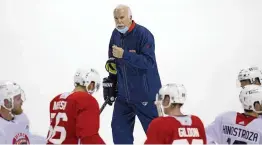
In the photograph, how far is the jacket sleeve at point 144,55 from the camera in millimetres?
3860

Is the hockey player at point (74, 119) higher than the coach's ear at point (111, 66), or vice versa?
the coach's ear at point (111, 66)

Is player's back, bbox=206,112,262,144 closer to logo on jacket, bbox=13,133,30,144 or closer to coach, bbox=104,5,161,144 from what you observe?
coach, bbox=104,5,161,144

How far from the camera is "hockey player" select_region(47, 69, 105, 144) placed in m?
3.15

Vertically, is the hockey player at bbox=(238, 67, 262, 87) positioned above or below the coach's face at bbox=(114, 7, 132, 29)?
below

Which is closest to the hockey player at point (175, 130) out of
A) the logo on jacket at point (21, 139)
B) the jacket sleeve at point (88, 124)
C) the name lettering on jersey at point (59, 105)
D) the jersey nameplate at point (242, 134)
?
the jersey nameplate at point (242, 134)

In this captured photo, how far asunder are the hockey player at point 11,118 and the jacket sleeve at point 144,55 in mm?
973

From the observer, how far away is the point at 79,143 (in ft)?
10.7

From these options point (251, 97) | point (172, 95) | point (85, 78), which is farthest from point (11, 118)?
point (251, 97)

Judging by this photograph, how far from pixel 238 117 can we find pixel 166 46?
4233mm

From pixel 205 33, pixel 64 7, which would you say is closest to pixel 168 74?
pixel 205 33

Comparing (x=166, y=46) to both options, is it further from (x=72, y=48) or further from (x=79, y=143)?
(x=79, y=143)

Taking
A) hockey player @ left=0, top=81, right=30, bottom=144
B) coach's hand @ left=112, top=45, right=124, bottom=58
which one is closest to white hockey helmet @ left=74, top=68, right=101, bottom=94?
hockey player @ left=0, top=81, right=30, bottom=144

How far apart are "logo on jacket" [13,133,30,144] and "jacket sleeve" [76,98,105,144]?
0.29 metres

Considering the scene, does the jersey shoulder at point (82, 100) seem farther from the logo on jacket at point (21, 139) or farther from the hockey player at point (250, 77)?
the hockey player at point (250, 77)
